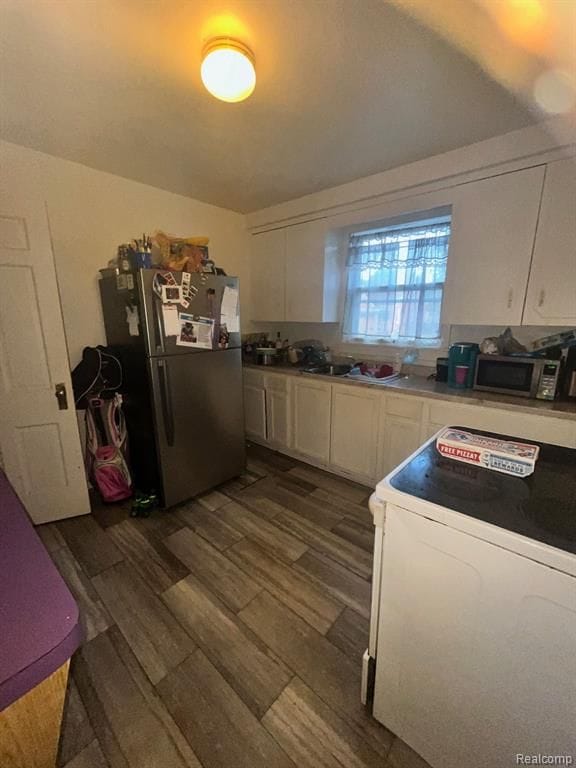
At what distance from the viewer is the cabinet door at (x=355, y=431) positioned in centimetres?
249

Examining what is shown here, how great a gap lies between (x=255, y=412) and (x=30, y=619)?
2.68 metres

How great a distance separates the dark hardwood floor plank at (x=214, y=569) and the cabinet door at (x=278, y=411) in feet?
3.99

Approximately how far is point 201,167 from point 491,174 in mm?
2000

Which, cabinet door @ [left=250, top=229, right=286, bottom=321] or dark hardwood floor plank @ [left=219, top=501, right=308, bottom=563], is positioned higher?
cabinet door @ [left=250, top=229, right=286, bottom=321]

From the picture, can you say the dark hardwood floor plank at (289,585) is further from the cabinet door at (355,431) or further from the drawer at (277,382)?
the drawer at (277,382)

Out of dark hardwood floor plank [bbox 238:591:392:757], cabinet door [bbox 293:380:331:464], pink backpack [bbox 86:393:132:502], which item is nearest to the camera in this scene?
dark hardwood floor plank [bbox 238:591:392:757]

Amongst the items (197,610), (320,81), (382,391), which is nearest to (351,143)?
(320,81)

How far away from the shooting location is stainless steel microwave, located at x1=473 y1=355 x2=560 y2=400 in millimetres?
1914

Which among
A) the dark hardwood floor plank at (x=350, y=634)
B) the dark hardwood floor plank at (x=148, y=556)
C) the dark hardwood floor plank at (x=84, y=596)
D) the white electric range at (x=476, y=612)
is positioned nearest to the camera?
the white electric range at (x=476, y=612)

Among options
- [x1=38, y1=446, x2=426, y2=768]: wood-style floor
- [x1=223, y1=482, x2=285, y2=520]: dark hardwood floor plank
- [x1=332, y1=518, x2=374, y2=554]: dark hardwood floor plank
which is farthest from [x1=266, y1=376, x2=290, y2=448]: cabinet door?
[x1=332, y1=518, x2=374, y2=554]: dark hardwood floor plank

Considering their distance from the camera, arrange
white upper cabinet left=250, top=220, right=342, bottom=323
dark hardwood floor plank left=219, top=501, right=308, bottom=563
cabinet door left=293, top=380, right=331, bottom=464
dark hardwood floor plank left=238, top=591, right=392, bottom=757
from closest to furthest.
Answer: dark hardwood floor plank left=238, top=591, right=392, bottom=757
dark hardwood floor plank left=219, top=501, right=308, bottom=563
cabinet door left=293, top=380, right=331, bottom=464
white upper cabinet left=250, top=220, right=342, bottom=323

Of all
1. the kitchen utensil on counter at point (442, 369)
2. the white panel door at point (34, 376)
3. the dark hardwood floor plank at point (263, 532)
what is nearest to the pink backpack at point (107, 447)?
the white panel door at point (34, 376)

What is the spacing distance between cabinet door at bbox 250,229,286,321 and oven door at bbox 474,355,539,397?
1.94 metres

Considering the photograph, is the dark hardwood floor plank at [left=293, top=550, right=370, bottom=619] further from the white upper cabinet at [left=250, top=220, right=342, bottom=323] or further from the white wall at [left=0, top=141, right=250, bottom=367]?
the white wall at [left=0, top=141, right=250, bottom=367]
